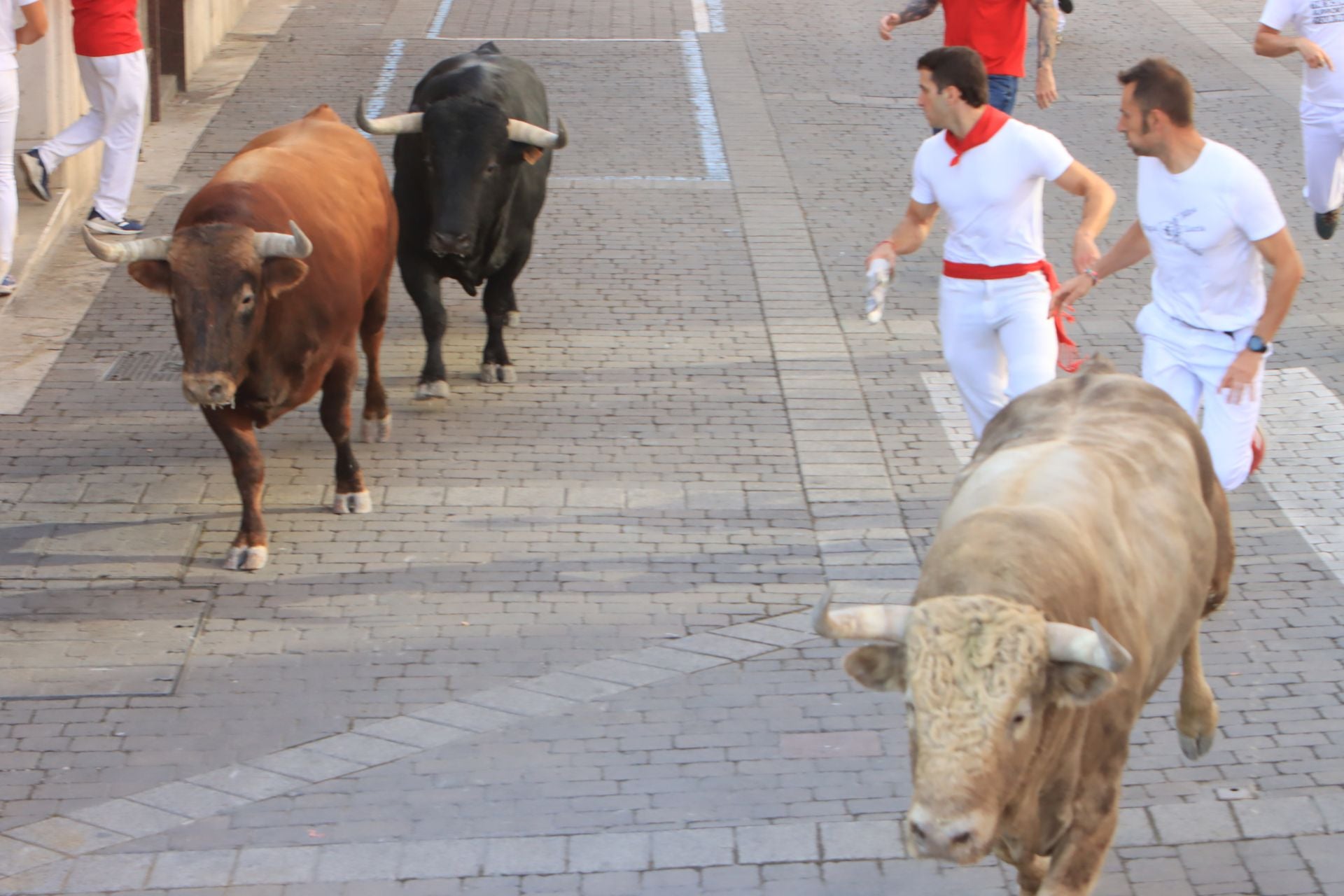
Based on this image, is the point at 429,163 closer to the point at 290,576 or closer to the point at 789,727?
the point at 290,576

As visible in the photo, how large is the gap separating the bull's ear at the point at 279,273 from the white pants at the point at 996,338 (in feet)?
9.30

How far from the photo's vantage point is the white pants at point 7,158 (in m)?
9.95

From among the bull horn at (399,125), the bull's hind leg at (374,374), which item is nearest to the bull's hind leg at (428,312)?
the bull's hind leg at (374,374)

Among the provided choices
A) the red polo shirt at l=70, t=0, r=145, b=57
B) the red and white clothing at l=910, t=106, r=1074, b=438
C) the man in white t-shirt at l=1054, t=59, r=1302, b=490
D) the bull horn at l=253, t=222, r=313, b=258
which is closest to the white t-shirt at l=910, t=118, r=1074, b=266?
the red and white clothing at l=910, t=106, r=1074, b=438

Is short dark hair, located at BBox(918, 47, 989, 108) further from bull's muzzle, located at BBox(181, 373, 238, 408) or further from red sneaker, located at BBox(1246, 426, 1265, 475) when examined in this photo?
bull's muzzle, located at BBox(181, 373, 238, 408)

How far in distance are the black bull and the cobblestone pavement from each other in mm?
438

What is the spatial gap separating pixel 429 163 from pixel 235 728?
3.96 m

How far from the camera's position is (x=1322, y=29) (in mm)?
9555

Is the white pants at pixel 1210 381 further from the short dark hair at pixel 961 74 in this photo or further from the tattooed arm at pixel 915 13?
the tattooed arm at pixel 915 13

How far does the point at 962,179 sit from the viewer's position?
22.3 feet

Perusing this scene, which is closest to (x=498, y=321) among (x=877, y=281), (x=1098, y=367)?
(x=877, y=281)

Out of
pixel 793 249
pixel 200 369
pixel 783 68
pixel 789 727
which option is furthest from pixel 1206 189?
pixel 783 68

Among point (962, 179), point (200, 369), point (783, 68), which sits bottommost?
point (783, 68)

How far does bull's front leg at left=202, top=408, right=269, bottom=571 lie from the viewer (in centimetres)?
742
